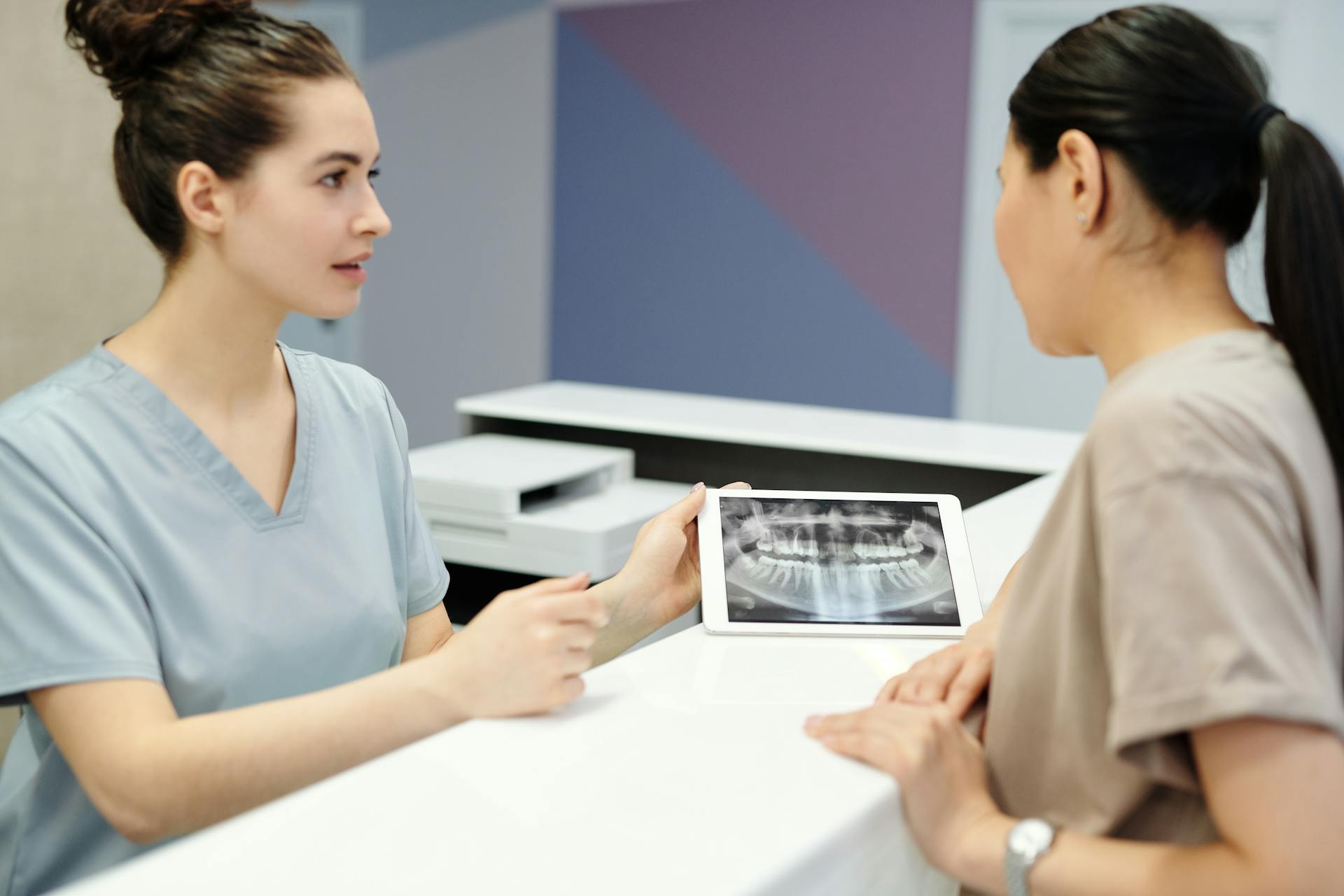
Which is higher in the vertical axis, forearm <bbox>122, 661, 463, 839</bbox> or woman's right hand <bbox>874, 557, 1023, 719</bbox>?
woman's right hand <bbox>874, 557, 1023, 719</bbox>

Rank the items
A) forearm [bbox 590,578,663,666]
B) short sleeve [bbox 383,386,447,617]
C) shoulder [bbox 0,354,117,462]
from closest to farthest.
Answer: shoulder [bbox 0,354,117,462], forearm [bbox 590,578,663,666], short sleeve [bbox 383,386,447,617]

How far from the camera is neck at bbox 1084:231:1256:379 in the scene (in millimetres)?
801

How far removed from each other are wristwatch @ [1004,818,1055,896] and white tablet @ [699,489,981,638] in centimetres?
38

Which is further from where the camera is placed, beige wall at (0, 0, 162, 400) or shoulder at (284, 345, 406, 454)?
beige wall at (0, 0, 162, 400)

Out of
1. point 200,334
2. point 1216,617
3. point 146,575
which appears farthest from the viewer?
point 200,334

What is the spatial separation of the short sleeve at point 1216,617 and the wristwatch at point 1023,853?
125 millimetres

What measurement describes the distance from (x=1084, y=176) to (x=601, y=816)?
19.6 inches

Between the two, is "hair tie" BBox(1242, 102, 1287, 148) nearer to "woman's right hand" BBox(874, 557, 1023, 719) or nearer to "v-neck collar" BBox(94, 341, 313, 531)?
"woman's right hand" BBox(874, 557, 1023, 719)

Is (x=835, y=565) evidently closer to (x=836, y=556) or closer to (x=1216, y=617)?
(x=836, y=556)

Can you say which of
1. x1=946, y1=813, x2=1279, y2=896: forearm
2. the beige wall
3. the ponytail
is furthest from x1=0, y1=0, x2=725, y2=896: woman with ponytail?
the beige wall

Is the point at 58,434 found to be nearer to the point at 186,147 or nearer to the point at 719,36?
the point at 186,147

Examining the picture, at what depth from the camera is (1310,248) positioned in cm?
75

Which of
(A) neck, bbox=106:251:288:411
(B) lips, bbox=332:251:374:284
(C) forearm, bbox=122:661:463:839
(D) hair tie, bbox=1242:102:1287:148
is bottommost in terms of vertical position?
(C) forearm, bbox=122:661:463:839

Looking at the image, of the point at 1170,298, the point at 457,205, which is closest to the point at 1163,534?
the point at 1170,298
